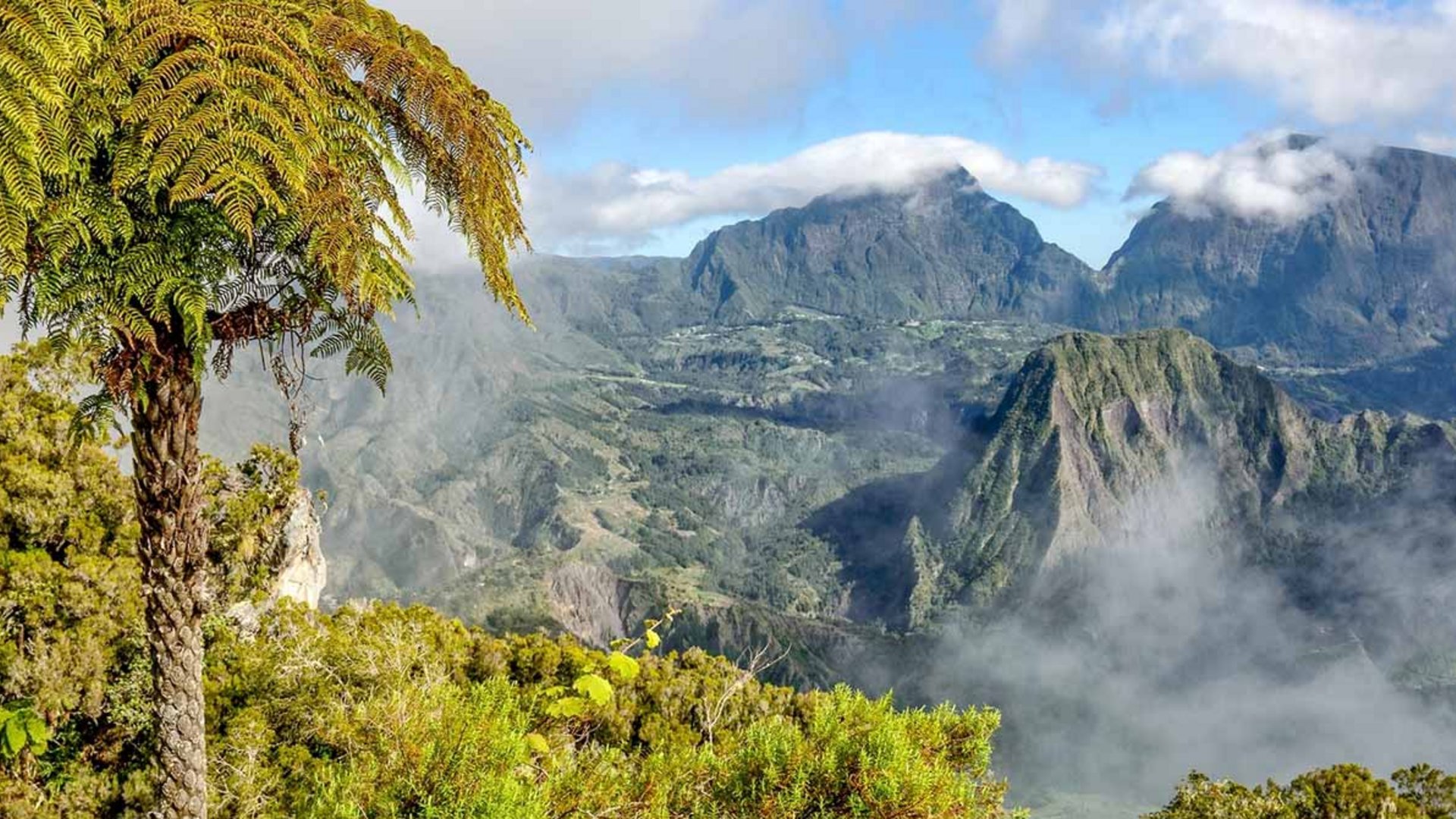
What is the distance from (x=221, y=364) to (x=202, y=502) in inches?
Result: 53.3

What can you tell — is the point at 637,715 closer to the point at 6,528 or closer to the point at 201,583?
the point at 6,528

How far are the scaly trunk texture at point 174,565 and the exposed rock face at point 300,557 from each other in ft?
56.9

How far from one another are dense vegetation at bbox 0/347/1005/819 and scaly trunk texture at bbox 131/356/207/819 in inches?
50.0

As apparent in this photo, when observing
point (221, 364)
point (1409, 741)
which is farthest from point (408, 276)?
point (1409, 741)

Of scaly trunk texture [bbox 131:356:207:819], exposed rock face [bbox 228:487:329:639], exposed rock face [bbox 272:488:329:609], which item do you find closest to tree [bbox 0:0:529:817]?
scaly trunk texture [bbox 131:356:207:819]

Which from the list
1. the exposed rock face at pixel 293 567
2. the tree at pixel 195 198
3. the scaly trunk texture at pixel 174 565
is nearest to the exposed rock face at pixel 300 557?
the exposed rock face at pixel 293 567

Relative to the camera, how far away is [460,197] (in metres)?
8.50

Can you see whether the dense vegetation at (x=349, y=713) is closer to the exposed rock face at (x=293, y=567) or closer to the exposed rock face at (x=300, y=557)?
the exposed rock face at (x=293, y=567)

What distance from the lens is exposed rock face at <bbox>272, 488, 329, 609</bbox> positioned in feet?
84.7

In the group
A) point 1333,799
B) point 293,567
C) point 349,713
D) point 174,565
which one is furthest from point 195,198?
point 1333,799

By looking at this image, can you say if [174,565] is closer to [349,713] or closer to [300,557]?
[349,713]

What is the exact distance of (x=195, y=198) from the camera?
23.2 feet

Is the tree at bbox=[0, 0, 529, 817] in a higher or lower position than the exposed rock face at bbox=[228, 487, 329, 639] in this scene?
higher

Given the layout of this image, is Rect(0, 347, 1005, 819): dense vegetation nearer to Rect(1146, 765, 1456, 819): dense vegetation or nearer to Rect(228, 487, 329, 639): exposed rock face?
Rect(228, 487, 329, 639): exposed rock face
